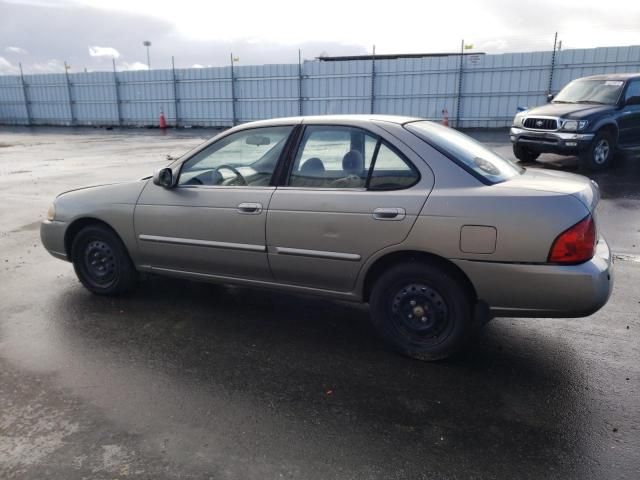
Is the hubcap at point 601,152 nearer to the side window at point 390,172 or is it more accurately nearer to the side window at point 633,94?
the side window at point 633,94

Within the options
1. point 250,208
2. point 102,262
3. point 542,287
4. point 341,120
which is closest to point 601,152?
point 341,120

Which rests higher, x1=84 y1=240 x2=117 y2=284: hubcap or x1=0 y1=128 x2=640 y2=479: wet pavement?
x1=84 y1=240 x2=117 y2=284: hubcap

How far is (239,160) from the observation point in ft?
13.7

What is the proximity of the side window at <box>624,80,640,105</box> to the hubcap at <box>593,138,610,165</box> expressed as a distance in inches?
45.8

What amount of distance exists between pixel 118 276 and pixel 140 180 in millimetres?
878

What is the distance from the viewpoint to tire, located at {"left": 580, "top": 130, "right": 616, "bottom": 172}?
1059 centimetres

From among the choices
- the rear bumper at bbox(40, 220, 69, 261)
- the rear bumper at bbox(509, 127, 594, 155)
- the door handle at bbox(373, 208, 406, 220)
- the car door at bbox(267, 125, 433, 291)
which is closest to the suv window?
the car door at bbox(267, 125, 433, 291)

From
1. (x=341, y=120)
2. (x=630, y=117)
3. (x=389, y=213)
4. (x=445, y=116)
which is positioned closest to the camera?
(x=389, y=213)

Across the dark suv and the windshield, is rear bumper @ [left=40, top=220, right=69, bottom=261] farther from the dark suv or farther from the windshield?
the windshield

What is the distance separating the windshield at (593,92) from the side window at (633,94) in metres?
0.19

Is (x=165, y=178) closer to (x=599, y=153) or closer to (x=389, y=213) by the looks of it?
(x=389, y=213)

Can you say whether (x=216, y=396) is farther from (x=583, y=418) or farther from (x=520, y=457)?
(x=583, y=418)

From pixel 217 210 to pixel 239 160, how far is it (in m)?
0.47

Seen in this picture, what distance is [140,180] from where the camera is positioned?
4.54 m
